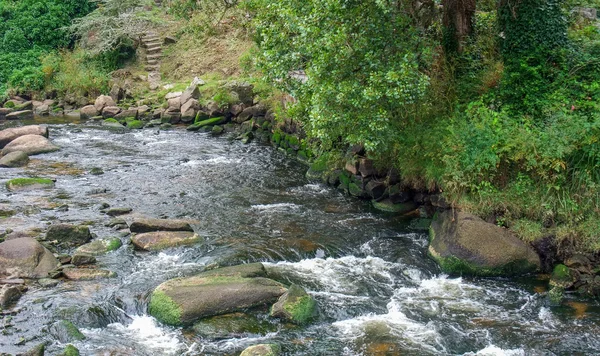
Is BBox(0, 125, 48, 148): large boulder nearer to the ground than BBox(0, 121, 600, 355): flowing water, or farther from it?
farther from it

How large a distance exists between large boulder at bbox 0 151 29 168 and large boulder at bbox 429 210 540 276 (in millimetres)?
15381

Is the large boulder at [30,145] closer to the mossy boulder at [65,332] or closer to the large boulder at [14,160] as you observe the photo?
the large boulder at [14,160]

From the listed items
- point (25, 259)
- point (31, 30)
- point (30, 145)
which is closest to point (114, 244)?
point (25, 259)

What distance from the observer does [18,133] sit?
26.1 meters

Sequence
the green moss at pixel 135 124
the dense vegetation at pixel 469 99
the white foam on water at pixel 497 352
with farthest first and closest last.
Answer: the green moss at pixel 135 124, the dense vegetation at pixel 469 99, the white foam on water at pixel 497 352

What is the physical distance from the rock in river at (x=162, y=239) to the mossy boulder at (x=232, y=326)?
146 inches

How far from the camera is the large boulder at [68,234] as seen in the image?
14945mm

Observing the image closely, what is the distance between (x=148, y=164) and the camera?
23.0 m

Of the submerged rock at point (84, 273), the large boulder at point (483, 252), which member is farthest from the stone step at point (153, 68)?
the large boulder at point (483, 252)

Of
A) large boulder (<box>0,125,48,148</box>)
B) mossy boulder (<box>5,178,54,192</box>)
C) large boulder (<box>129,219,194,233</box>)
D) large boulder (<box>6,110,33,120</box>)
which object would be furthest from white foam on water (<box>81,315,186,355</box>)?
large boulder (<box>6,110,33,120</box>)

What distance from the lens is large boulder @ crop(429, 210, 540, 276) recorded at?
1341 cm

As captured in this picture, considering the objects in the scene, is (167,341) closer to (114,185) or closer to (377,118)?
(377,118)

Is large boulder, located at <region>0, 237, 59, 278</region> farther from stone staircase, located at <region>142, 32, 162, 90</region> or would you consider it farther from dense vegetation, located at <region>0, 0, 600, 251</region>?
stone staircase, located at <region>142, 32, 162, 90</region>

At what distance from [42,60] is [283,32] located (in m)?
24.4
